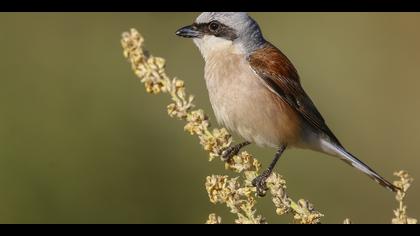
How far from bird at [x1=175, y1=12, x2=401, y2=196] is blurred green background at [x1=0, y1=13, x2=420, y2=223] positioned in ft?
4.02

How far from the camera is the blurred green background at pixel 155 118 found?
5.13m

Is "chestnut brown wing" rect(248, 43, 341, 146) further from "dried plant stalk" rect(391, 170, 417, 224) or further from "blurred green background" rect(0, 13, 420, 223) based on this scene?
"dried plant stalk" rect(391, 170, 417, 224)

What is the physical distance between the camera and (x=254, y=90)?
12.8 ft

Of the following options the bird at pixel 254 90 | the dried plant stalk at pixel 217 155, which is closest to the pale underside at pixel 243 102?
the bird at pixel 254 90

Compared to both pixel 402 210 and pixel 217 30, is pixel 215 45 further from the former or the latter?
pixel 402 210

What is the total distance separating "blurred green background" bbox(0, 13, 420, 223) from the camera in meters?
5.13

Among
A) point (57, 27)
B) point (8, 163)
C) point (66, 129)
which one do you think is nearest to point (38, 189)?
point (8, 163)

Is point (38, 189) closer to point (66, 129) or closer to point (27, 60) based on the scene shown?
point (66, 129)

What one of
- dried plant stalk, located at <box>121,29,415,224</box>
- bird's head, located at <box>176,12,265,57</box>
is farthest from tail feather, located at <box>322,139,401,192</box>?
dried plant stalk, located at <box>121,29,415,224</box>

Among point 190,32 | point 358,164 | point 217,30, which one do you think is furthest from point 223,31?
point 358,164

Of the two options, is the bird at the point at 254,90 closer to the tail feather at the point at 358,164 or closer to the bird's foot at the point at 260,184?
the tail feather at the point at 358,164

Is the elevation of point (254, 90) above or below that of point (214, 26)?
below

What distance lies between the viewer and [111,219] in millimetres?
5012

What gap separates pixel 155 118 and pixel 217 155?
3.09 m
